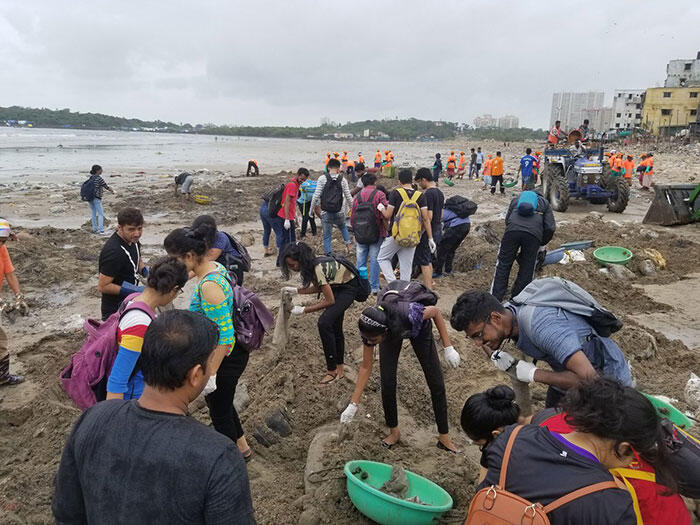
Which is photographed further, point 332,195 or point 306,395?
point 332,195

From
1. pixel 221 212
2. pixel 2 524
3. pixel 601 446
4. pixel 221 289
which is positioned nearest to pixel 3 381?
pixel 2 524

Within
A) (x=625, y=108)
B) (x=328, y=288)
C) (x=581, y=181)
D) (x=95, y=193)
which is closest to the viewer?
(x=328, y=288)

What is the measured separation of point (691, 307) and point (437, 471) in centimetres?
543

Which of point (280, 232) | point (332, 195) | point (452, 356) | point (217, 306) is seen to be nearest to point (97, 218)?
point (280, 232)

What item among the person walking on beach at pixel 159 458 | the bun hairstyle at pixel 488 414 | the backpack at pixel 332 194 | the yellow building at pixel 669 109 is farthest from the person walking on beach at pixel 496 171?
the yellow building at pixel 669 109

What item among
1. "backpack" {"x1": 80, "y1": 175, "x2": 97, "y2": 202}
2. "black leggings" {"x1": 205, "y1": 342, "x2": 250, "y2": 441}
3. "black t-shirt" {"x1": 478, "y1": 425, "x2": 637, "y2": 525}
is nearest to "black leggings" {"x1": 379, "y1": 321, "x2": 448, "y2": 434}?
"black leggings" {"x1": 205, "y1": 342, "x2": 250, "y2": 441}

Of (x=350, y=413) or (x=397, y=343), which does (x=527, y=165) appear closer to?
(x=397, y=343)

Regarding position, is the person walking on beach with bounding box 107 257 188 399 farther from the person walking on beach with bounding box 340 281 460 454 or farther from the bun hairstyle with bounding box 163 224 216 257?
the person walking on beach with bounding box 340 281 460 454

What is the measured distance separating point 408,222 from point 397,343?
2.63m

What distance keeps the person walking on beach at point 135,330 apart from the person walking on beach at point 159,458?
0.78 metres

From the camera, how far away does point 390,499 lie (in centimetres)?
236

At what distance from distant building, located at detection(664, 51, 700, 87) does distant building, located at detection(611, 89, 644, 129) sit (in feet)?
27.1

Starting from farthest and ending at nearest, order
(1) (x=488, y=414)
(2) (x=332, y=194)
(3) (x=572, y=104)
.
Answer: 1. (3) (x=572, y=104)
2. (2) (x=332, y=194)
3. (1) (x=488, y=414)

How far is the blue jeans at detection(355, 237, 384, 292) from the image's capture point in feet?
21.3
